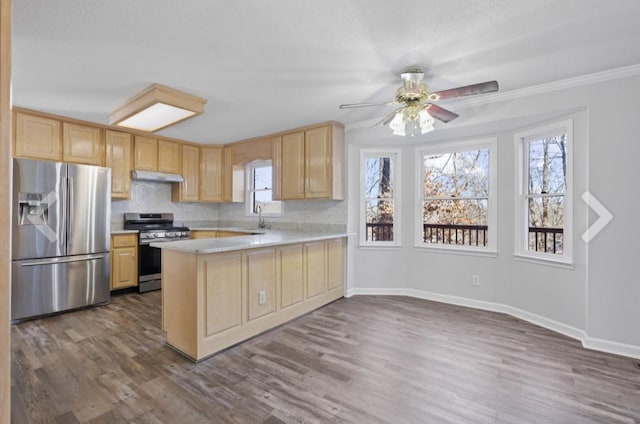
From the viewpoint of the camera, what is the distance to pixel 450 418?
1.77 metres

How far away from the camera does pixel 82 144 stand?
401 cm

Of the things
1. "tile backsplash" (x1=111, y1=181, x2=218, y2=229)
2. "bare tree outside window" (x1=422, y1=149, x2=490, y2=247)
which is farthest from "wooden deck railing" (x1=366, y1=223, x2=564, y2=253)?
"tile backsplash" (x1=111, y1=181, x2=218, y2=229)

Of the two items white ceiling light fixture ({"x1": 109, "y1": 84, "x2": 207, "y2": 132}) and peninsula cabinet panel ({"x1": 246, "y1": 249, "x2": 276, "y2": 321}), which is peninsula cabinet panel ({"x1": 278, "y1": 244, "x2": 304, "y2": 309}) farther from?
white ceiling light fixture ({"x1": 109, "y1": 84, "x2": 207, "y2": 132})

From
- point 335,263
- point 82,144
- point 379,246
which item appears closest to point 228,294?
point 335,263

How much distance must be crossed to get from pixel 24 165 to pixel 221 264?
8.42 ft

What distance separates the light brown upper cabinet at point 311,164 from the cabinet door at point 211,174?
4.76ft

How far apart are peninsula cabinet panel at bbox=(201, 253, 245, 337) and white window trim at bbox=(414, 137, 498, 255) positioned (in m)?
2.55

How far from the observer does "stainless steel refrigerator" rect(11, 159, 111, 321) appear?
3246 millimetres

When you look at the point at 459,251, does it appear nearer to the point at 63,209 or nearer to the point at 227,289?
the point at 227,289

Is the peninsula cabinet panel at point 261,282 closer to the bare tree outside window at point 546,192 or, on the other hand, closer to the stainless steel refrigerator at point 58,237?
the stainless steel refrigerator at point 58,237

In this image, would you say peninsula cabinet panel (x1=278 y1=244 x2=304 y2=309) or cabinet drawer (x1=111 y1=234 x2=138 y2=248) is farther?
cabinet drawer (x1=111 y1=234 x2=138 y2=248)

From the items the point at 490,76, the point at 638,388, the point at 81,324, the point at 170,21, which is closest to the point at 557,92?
the point at 490,76

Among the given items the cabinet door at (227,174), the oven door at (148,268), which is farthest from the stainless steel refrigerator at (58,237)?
the cabinet door at (227,174)

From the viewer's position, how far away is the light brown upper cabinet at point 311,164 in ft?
13.2
